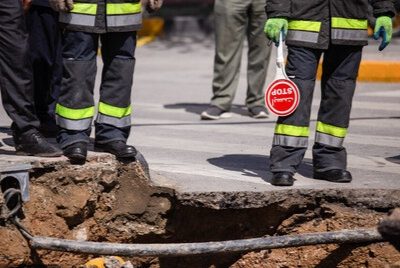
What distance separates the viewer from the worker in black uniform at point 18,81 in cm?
600

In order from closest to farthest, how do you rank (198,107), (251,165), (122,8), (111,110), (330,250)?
(330,250), (122,8), (111,110), (251,165), (198,107)

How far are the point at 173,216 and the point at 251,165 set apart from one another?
0.90m

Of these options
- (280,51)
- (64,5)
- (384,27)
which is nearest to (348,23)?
(384,27)

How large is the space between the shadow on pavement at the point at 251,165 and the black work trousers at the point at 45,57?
1.25 meters

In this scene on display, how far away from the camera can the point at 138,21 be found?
20.3 feet

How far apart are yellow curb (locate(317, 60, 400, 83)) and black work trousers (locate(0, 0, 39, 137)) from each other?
21.0 feet

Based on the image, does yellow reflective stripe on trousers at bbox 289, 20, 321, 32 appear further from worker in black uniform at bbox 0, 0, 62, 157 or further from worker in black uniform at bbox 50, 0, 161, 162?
worker in black uniform at bbox 0, 0, 62, 157

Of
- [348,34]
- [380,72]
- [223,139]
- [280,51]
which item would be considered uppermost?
[348,34]

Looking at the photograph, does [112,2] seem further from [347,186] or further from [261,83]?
[261,83]

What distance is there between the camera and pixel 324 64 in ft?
20.6

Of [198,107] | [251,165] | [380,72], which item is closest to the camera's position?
[251,165]

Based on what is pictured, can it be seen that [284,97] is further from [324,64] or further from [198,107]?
[198,107]

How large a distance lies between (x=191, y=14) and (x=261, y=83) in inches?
488

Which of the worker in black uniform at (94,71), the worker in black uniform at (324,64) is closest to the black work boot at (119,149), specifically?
the worker in black uniform at (94,71)
